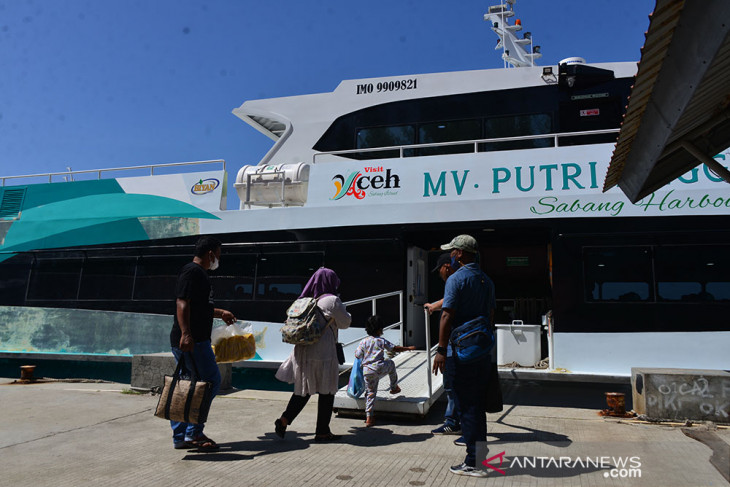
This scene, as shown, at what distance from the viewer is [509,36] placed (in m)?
12.6

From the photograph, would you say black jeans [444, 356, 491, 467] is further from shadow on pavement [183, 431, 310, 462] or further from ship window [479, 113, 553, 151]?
ship window [479, 113, 553, 151]

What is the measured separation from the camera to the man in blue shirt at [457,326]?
371cm

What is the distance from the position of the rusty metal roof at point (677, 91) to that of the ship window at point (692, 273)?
325 centimetres

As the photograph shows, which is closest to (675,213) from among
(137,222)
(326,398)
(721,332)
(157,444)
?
(721,332)

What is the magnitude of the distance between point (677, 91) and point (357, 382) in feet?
13.4

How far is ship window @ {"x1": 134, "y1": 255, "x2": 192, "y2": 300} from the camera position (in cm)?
906

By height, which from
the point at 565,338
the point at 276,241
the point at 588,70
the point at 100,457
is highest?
the point at 588,70

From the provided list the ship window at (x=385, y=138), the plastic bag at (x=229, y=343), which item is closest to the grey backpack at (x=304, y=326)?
the plastic bag at (x=229, y=343)

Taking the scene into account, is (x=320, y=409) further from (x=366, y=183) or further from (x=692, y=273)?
(x=692, y=273)

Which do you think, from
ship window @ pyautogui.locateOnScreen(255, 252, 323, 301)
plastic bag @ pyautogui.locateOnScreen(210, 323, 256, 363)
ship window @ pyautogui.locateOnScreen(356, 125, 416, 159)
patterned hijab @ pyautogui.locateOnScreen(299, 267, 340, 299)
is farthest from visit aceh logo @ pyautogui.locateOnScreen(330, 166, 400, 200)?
patterned hijab @ pyautogui.locateOnScreen(299, 267, 340, 299)

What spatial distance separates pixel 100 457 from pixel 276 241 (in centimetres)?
461

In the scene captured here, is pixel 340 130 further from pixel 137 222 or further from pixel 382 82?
pixel 137 222

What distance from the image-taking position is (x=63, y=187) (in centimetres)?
1030

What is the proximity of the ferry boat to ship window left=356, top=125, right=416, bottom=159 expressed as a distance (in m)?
0.04
